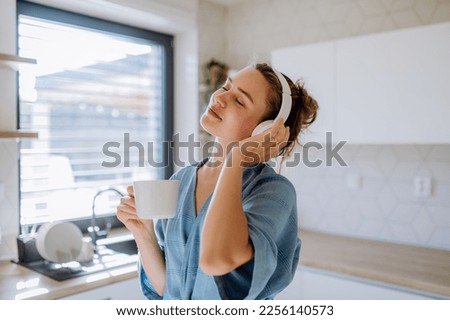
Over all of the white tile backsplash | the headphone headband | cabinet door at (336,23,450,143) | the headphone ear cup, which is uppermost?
cabinet door at (336,23,450,143)

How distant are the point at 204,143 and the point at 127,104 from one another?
53 cm

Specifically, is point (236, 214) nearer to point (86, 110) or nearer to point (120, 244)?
point (120, 244)

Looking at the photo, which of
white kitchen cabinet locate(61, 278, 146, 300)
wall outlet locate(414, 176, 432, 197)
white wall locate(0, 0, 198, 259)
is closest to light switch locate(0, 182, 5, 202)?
white wall locate(0, 0, 198, 259)

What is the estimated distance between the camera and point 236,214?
2.44 ft

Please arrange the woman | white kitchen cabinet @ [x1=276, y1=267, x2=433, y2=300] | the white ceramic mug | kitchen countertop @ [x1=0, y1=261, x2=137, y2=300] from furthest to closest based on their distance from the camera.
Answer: white kitchen cabinet @ [x1=276, y1=267, x2=433, y2=300] → kitchen countertop @ [x1=0, y1=261, x2=137, y2=300] → the white ceramic mug → the woman

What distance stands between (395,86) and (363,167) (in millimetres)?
568

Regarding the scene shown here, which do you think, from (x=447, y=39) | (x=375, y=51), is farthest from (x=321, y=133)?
(x=447, y=39)

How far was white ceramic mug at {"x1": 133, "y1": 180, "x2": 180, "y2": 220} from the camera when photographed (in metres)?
0.87

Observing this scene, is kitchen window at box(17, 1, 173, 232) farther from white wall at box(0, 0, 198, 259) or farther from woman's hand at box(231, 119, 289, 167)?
woman's hand at box(231, 119, 289, 167)

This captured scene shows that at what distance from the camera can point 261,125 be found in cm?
93

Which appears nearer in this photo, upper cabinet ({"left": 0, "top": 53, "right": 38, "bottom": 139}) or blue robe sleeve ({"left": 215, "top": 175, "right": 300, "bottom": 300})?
blue robe sleeve ({"left": 215, "top": 175, "right": 300, "bottom": 300})

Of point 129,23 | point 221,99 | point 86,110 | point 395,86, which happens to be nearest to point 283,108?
point 221,99

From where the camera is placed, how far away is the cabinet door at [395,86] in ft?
5.69

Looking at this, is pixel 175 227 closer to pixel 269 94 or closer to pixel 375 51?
pixel 269 94
